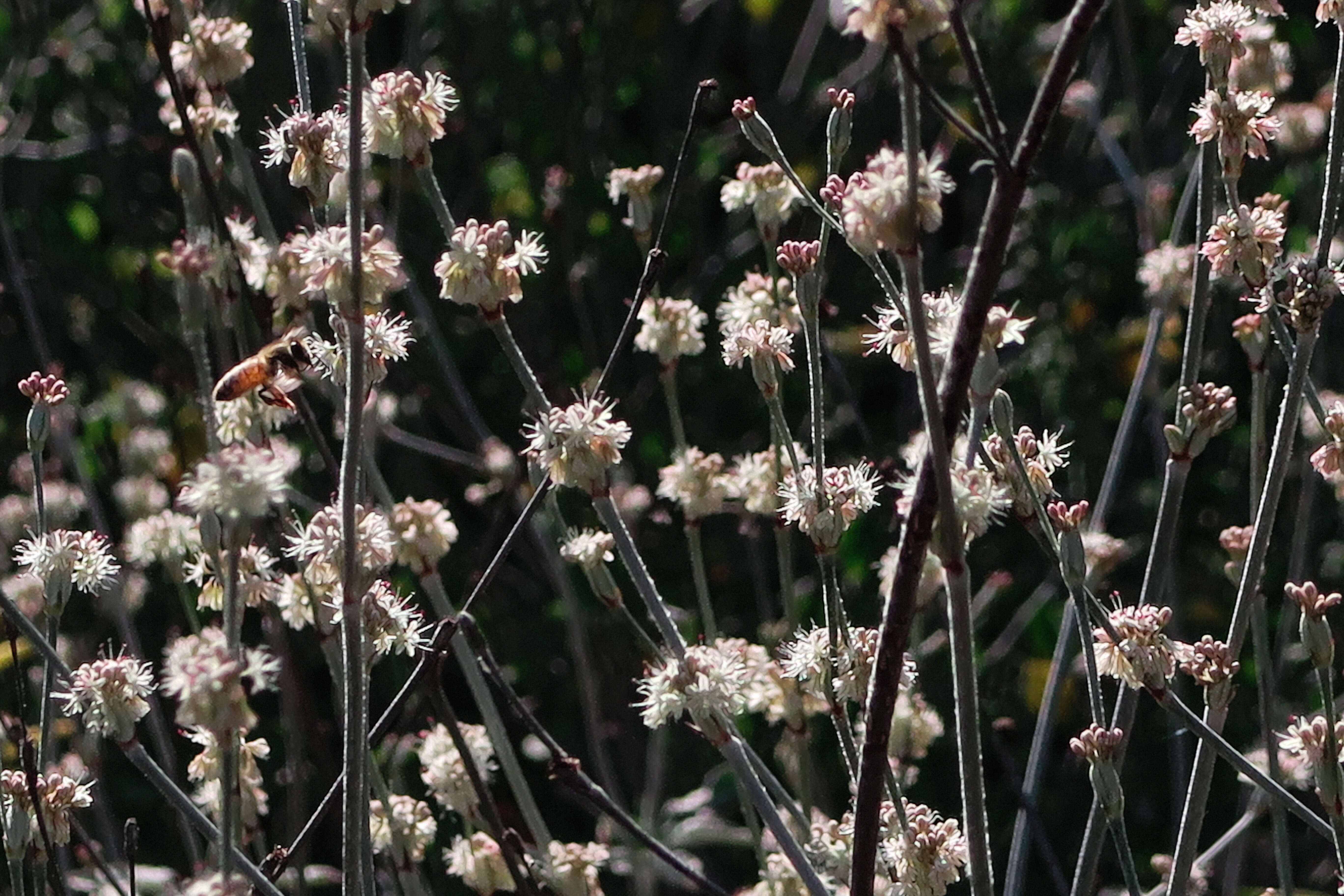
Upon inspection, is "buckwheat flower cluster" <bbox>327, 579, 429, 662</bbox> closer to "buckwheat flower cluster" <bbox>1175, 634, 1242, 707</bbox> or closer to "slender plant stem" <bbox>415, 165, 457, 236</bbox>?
"slender plant stem" <bbox>415, 165, 457, 236</bbox>

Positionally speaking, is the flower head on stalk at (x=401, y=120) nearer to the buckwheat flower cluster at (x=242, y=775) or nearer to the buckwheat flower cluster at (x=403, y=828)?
the buckwheat flower cluster at (x=242, y=775)

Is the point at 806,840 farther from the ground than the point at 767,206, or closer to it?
closer to it

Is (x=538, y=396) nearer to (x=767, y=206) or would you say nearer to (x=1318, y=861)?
(x=767, y=206)

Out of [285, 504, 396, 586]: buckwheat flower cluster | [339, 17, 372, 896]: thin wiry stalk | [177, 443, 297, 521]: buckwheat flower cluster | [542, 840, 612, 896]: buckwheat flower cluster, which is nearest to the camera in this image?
[177, 443, 297, 521]: buckwheat flower cluster

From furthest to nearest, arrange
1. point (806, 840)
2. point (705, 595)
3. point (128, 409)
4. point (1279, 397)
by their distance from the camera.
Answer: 1. point (1279, 397)
2. point (128, 409)
3. point (705, 595)
4. point (806, 840)

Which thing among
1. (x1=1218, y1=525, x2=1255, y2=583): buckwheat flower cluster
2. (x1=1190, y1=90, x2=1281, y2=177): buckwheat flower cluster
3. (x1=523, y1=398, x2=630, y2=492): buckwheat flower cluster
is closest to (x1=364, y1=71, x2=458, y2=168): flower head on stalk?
(x1=523, y1=398, x2=630, y2=492): buckwheat flower cluster

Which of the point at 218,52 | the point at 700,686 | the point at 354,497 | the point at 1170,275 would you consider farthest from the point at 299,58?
the point at 1170,275

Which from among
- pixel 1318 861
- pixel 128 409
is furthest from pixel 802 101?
pixel 1318 861

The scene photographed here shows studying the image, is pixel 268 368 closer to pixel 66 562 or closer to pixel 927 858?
pixel 66 562
